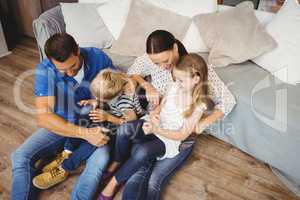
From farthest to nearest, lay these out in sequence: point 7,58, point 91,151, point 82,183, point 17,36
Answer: point 17,36, point 7,58, point 91,151, point 82,183

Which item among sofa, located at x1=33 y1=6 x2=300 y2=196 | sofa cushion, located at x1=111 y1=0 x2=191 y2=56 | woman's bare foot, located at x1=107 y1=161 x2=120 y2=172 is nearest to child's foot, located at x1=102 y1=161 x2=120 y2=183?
woman's bare foot, located at x1=107 y1=161 x2=120 y2=172

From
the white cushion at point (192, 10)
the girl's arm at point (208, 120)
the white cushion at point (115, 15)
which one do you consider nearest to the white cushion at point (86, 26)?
the white cushion at point (115, 15)

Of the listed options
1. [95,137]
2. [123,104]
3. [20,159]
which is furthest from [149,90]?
[20,159]

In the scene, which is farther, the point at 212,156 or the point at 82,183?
the point at 212,156

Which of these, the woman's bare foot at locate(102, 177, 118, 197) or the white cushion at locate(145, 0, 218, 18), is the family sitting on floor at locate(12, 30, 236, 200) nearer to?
the woman's bare foot at locate(102, 177, 118, 197)

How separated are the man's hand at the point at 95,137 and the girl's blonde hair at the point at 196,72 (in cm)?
44

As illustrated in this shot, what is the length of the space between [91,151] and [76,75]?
1.38ft

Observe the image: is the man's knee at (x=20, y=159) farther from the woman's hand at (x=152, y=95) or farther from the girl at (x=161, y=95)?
the woman's hand at (x=152, y=95)

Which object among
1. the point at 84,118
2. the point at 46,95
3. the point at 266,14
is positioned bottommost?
the point at 84,118

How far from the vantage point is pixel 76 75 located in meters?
1.52

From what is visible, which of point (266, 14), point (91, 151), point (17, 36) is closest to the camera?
point (91, 151)

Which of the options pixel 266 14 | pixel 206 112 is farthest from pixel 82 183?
pixel 266 14

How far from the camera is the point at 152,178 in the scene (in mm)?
1519

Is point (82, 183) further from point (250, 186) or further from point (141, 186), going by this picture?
point (250, 186)
